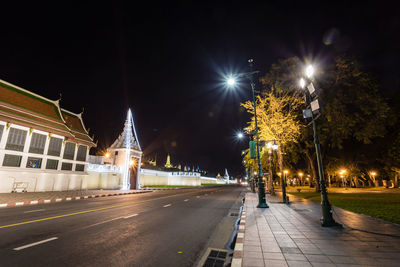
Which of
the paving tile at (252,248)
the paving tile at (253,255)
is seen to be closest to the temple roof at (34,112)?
the paving tile at (252,248)

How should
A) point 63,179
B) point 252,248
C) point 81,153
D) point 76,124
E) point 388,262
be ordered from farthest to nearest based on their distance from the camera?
point 76,124, point 81,153, point 63,179, point 252,248, point 388,262

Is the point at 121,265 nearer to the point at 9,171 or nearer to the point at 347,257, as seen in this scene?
the point at 347,257

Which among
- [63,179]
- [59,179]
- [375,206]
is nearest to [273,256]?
[375,206]

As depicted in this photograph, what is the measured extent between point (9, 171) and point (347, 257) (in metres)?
32.8

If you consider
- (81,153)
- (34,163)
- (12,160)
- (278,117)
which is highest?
(278,117)

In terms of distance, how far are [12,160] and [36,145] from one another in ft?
11.3

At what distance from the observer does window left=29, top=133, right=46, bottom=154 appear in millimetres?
27391

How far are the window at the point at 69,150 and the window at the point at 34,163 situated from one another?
4.14m

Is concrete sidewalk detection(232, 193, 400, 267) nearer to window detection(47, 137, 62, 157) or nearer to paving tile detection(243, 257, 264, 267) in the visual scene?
paving tile detection(243, 257, 264, 267)

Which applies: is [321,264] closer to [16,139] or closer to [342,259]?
[342,259]

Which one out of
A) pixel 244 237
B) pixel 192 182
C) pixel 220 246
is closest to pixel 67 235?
pixel 220 246

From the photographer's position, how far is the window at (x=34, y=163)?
2656 centimetres

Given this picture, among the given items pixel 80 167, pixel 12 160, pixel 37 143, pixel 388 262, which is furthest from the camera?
pixel 80 167

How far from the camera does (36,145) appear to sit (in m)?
27.8
